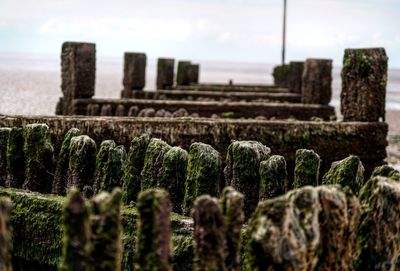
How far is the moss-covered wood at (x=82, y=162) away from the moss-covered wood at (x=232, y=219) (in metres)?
1.80

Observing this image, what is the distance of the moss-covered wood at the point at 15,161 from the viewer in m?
4.29

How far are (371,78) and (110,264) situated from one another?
578cm

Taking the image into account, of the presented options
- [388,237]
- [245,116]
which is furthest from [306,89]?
[388,237]

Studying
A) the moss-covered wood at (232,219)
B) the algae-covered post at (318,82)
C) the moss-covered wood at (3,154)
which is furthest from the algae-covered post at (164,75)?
the moss-covered wood at (232,219)

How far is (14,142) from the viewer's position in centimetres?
430

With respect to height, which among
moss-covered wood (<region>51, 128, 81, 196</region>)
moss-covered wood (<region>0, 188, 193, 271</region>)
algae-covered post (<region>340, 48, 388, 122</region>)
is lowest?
moss-covered wood (<region>0, 188, 193, 271</region>)

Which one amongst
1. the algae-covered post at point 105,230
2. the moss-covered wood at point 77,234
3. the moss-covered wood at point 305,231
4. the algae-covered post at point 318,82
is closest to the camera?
the moss-covered wood at point 77,234

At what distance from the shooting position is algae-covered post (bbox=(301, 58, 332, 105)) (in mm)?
12516

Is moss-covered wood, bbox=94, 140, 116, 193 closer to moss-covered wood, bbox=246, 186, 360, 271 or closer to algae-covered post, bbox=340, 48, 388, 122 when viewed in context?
moss-covered wood, bbox=246, 186, 360, 271

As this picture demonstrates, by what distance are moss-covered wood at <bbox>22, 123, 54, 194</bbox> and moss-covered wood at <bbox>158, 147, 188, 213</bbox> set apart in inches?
30.6

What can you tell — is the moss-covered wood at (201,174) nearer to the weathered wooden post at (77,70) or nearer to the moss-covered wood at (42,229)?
the moss-covered wood at (42,229)

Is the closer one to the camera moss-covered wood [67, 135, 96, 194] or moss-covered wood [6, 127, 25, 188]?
moss-covered wood [67, 135, 96, 194]

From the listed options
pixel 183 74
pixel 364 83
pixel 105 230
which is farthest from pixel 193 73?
pixel 105 230

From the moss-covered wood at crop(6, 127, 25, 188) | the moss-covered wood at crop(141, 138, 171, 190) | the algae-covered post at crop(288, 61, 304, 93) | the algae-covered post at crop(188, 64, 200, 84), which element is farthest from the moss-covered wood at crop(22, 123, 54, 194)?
the algae-covered post at crop(188, 64, 200, 84)
